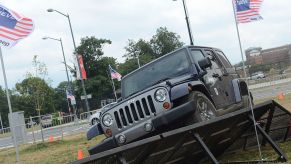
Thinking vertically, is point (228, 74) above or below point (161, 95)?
above

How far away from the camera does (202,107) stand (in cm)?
775

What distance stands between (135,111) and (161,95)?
518mm

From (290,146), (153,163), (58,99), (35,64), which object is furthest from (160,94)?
(58,99)

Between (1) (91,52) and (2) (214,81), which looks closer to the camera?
(2) (214,81)

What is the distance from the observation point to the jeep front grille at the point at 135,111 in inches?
292

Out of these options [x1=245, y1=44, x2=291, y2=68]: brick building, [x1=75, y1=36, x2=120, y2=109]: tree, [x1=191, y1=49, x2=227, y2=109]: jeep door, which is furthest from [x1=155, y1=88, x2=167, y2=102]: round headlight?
[x1=245, y1=44, x2=291, y2=68]: brick building

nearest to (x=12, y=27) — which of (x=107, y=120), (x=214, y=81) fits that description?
(x=107, y=120)

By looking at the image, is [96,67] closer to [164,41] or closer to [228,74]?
[164,41]

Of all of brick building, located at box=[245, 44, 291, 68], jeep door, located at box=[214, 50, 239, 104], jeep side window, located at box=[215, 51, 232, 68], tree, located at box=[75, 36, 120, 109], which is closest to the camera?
jeep door, located at box=[214, 50, 239, 104]

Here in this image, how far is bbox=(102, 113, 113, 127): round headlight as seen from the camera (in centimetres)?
783

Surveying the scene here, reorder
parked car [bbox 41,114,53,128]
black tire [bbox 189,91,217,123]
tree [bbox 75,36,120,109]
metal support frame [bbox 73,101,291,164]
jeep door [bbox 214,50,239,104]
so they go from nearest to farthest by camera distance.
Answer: metal support frame [bbox 73,101,291,164] → black tire [bbox 189,91,217,123] → jeep door [bbox 214,50,239,104] → parked car [bbox 41,114,53,128] → tree [bbox 75,36,120,109]

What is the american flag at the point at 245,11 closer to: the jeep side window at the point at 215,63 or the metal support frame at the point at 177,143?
the jeep side window at the point at 215,63

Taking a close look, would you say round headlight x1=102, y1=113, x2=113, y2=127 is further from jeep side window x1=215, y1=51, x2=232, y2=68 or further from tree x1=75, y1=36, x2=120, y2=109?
tree x1=75, y1=36, x2=120, y2=109

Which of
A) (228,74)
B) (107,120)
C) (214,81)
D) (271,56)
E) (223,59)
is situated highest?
(271,56)
